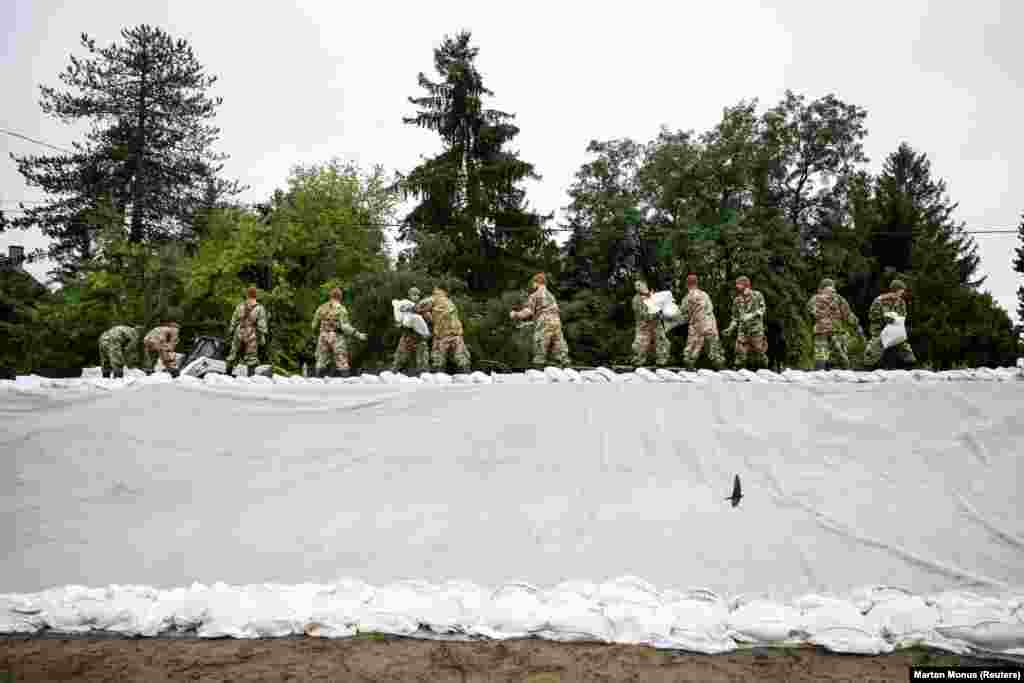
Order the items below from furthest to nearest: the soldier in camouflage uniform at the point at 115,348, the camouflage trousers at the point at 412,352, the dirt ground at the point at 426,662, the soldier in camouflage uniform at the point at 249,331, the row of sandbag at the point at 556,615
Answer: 1. the soldier in camouflage uniform at the point at 115,348
2. the soldier in camouflage uniform at the point at 249,331
3. the camouflage trousers at the point at 412,352
4. the row of sandbag at the point at 556,615
5. the dirt ground at the point at 426,662

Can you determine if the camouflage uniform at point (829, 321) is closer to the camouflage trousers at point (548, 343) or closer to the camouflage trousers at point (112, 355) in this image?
the camouflage trousers at point (548, 343)

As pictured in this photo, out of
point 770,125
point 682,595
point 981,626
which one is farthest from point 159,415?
point 770,125

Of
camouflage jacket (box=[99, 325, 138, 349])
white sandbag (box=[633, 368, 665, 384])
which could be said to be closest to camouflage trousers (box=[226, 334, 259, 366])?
camouflage jacket (box=[99, 325, 138, 349])

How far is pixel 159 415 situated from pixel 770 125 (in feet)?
76.7

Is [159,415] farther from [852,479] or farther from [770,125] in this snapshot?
[770,125]

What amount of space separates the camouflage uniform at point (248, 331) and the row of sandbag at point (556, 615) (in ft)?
15.1

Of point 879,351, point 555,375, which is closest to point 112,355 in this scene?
point 555,375

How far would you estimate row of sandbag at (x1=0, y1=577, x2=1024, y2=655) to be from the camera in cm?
492

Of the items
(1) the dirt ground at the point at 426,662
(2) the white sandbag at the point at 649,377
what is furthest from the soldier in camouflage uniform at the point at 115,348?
(2) the white sandbag at the point at 649,377

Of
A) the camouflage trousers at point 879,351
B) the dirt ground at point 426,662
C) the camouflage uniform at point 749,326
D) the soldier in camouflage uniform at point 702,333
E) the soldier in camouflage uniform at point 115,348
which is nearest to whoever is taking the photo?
the dirt ground at point 426,662

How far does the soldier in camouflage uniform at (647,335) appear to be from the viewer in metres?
9.92

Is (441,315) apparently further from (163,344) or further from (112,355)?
(112,355)

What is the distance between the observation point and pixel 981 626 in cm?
477

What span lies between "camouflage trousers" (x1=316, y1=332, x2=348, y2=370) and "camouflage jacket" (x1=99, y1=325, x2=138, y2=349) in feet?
12.0
